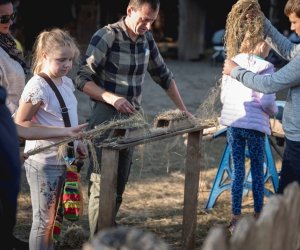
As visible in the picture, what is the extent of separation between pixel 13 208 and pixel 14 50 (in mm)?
1656

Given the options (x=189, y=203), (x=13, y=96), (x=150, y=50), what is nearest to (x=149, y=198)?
(x=189, y=203)

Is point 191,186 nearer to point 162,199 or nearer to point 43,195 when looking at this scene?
point 43,195

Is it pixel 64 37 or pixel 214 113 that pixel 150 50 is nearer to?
pixel 214 113

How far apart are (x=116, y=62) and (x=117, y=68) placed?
0.04m

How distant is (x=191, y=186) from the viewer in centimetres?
425

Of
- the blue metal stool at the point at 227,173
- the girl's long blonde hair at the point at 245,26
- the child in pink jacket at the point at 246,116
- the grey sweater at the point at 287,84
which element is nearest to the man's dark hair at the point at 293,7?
the grey sweater at the point at 287,84

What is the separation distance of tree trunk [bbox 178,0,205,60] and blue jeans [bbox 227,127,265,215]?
1386 centimetres

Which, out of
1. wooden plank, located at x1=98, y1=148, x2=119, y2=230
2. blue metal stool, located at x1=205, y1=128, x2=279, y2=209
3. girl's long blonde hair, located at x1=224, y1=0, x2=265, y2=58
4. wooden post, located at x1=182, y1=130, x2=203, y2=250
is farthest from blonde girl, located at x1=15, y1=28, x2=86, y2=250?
blue metal stool, located at x1=205, y1=128, x2=279, y2=209

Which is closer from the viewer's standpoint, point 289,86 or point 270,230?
point 270,230

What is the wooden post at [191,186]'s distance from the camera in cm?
418

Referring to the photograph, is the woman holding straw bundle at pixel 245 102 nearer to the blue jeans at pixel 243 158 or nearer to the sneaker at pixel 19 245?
the blue jeans at pixel 243 158

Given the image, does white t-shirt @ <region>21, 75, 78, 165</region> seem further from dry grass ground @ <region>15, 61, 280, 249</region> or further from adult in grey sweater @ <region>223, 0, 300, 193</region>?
adult in grey sweater @ <region>223, 0, 300, 193</region>

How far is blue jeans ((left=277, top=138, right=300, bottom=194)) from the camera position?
3707 mm

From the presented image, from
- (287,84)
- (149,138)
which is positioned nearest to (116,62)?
(149,138)
